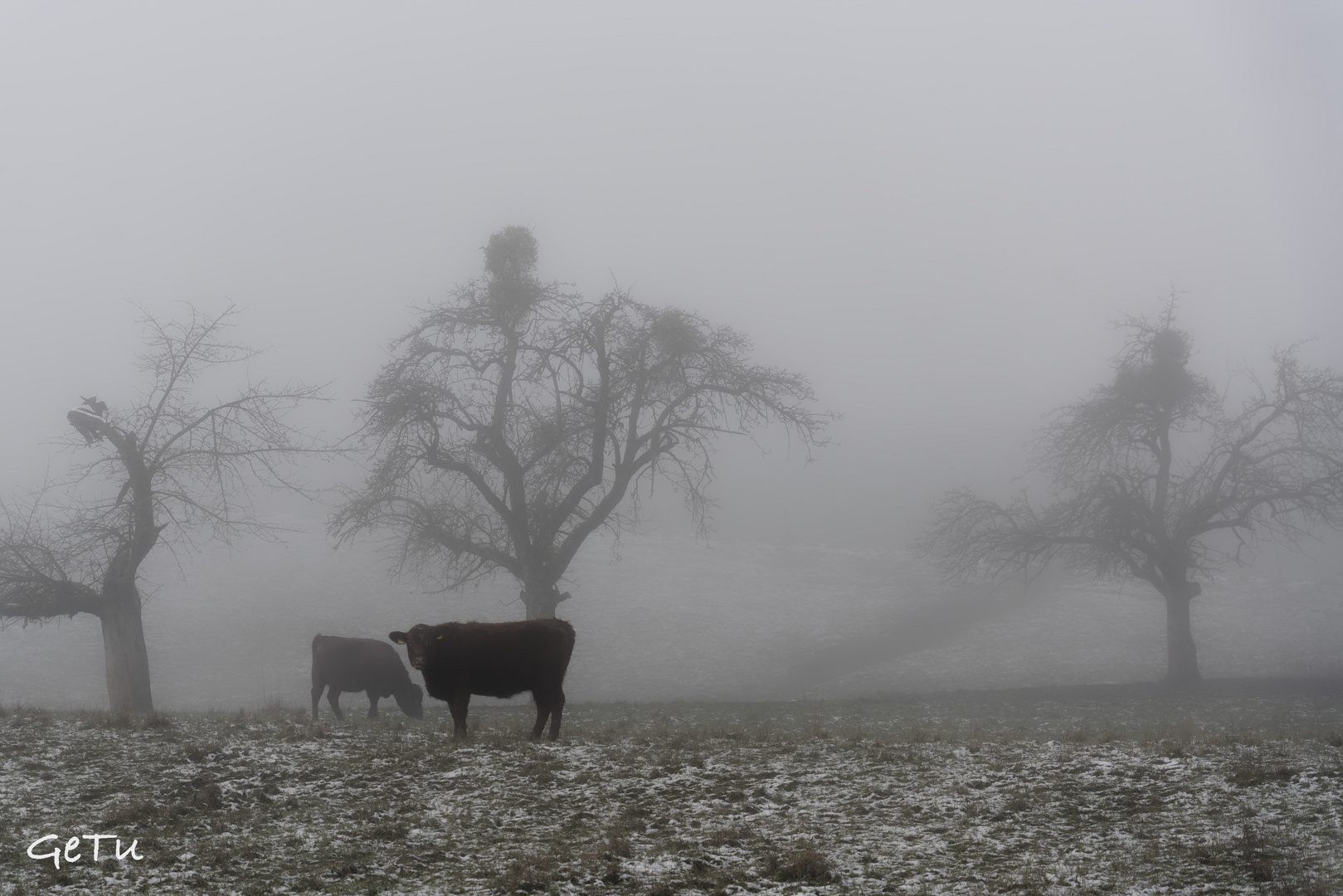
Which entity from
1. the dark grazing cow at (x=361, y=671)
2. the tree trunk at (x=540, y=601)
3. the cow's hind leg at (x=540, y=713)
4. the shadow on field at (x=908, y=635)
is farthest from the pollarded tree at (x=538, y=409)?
the shadow on field at (x=908, y=635)

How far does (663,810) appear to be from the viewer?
8914mm

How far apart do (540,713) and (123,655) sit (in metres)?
11.3

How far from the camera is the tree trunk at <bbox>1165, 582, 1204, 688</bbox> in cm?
2812

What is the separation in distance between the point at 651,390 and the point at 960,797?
617 inches

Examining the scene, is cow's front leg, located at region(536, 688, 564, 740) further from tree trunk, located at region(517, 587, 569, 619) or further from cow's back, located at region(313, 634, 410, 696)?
tree trunk, located at region(517, 587, 569, 619)

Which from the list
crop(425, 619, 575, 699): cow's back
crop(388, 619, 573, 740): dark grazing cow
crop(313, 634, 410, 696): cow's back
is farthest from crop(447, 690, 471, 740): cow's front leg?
crop(313, 634, 410, 696): cow's back

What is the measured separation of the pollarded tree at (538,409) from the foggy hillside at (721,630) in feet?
29.7

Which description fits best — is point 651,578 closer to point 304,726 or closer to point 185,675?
point 185,675

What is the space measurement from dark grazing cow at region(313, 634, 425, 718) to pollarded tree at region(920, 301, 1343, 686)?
19.6 m

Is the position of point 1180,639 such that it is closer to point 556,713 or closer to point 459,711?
point 556,713

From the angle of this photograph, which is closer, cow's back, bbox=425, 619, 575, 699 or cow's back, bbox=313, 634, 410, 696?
cow's back, bbox=425, 619, 575, 699

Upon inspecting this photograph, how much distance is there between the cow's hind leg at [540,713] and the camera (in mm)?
12688

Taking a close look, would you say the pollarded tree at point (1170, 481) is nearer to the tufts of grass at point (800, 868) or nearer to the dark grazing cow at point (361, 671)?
the dark grazing cow at point (361, 671)

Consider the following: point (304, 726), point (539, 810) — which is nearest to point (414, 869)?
point (539, 810)
